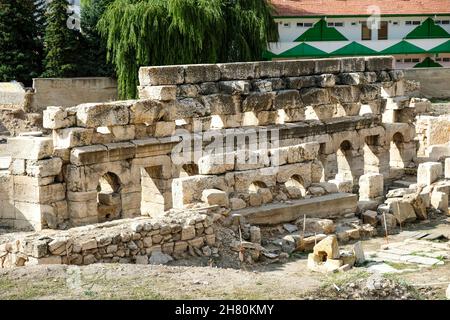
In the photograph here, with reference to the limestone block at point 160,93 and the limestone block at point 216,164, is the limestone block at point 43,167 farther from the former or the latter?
the limestone block at point 160,93

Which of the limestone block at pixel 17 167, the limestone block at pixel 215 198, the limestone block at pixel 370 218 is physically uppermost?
the limestone block at pixel 17 167

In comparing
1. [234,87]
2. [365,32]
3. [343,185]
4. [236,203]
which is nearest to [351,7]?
[365,32]

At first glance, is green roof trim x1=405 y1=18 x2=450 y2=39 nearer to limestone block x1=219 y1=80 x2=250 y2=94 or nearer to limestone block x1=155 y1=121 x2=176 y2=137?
limestone block x1=219 y1=80 x2=250 y2=94

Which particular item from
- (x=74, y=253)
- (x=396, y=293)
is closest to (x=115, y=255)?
(x=74, y=253)

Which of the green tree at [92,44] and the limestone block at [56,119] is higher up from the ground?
the green tree at [92,44]

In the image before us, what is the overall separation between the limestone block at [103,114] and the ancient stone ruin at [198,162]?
0.03 meters

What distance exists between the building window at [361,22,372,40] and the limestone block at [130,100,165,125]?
74.0 ft

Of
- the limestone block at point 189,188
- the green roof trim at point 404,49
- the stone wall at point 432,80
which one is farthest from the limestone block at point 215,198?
the green roof trim at point 404,49

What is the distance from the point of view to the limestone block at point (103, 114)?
708 inches

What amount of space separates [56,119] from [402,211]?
7643mm

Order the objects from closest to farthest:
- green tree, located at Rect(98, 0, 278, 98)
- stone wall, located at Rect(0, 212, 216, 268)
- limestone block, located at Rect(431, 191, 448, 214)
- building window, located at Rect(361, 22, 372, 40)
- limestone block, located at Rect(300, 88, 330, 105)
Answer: stone wall, located at Rect(0, 212, 216, 268)
limestone block, located at Rect(431, 191, 448, 214)
limestone block, located at Rect(300, 88, 330, 105)
green tree, located at Rect(98, 0, 278, 98)
building window, located at Rect(361, 22, 372, 40)

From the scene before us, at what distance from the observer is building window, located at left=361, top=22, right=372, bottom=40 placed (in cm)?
4006

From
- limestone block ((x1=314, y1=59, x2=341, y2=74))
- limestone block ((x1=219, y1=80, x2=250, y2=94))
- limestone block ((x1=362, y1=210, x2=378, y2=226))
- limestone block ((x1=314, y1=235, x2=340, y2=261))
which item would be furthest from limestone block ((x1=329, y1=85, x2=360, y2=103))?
limestone block ((x1=314, y1=235, x2=340, y2=261))
